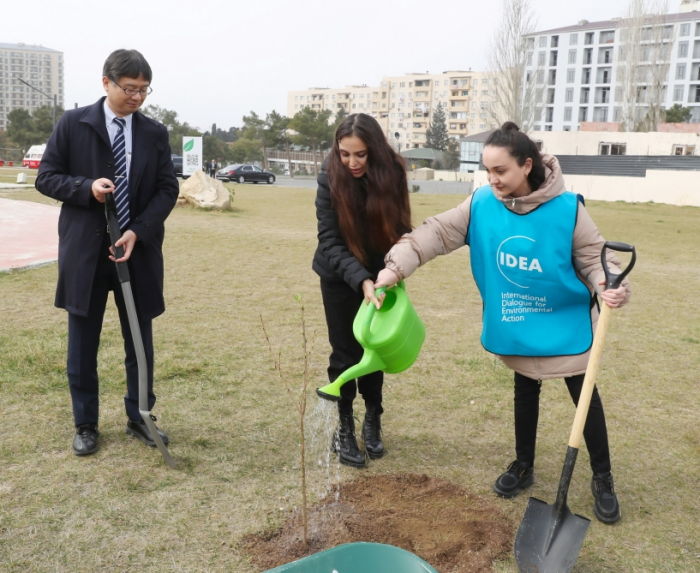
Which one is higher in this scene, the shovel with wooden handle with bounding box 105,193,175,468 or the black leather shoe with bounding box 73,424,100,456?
the shovel with wooden handle with bounding box 105,193,175,468

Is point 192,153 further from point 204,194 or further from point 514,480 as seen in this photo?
point 514,480

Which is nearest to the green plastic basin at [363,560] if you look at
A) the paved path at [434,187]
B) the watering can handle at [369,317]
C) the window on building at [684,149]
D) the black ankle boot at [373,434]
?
the watering can handle at [369,317]

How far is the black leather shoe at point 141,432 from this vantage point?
3.22 m

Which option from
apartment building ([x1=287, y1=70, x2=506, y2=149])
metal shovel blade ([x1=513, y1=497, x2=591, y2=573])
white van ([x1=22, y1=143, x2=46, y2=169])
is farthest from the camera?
apartment building ([x1=287, y1=70, x2=506, y2=149])

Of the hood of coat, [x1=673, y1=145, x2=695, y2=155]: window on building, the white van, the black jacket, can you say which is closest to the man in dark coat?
the black jacket

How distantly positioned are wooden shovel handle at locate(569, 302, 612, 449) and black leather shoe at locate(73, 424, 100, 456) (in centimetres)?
212

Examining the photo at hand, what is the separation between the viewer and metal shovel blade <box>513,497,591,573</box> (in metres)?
2.34

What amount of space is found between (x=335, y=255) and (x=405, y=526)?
1139 millimetres

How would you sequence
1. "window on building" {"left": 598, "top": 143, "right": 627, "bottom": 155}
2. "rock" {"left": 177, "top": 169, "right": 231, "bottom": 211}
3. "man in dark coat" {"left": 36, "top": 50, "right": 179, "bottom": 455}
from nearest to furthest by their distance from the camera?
1. "man in dark coat" {"left": 36, "top": 50, "right": 179, "bottom": 455}
2. "rock" {"left": 177, "top": 169, "right": 231, "bottom": 211}
3. "window on building" {"left": 598, "top": 143, "right": 627, "bottom": 155}

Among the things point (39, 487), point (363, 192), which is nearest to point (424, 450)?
point (363, 192)

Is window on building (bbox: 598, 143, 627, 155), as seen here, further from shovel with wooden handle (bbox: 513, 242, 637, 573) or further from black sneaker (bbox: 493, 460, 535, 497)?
shovel with wooden handle (bbox: 513, 242, 637, 573)

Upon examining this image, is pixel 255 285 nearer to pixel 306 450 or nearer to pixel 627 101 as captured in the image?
pixel 306 450

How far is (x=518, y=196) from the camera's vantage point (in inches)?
105

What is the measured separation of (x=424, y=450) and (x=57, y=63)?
146m
